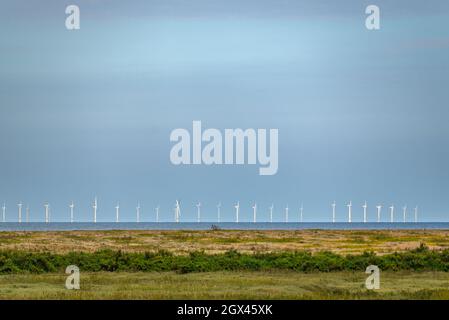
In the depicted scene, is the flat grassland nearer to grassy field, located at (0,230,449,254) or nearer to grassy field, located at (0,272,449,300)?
grassy field, located at (0,272,449,300)

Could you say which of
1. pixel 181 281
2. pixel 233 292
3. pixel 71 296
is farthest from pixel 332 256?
pixel 71 296

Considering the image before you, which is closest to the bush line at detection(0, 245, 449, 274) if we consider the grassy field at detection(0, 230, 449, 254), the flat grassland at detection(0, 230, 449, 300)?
the flat grassland at detection(0, 230, 449, 300)

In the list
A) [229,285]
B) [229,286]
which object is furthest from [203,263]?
[229,286]

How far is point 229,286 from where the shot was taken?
4728 centimetres

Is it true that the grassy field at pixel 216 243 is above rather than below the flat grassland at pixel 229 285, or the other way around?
below

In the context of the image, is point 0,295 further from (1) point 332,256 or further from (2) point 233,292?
(1) point 332,256

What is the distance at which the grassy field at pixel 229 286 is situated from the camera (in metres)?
42.1

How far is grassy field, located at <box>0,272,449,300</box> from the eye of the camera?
138ft

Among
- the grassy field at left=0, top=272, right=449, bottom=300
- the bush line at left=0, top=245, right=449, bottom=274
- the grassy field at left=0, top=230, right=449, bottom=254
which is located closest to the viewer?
the grassy field at left=0, top=272, right=449, bottom=300

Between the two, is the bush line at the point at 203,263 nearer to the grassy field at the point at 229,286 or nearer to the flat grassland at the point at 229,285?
the flat grassland at the point at 229,285

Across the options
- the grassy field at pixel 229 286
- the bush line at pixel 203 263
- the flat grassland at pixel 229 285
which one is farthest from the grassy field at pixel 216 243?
the grassy field at pixel 229 286

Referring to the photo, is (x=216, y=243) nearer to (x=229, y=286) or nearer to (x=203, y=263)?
(x=203, y=263)

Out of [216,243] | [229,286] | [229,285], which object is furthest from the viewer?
[216,243]
